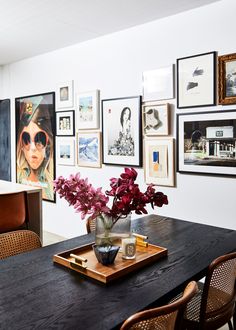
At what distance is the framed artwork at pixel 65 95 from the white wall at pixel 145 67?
84 mm

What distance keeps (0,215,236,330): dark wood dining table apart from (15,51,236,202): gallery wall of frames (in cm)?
108

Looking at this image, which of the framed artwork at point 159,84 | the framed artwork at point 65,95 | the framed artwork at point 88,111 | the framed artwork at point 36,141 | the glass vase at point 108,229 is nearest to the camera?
the glass vase at point 108,229

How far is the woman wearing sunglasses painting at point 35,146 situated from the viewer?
4.58 metres

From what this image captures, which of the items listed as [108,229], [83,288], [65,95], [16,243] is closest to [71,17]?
[65,95]

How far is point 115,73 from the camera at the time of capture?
11.9ft

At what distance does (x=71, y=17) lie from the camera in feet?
10.4

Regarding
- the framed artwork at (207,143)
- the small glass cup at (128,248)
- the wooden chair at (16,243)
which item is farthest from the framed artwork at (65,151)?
the small glass cup at (128,248)

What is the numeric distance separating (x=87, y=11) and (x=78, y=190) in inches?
83.8

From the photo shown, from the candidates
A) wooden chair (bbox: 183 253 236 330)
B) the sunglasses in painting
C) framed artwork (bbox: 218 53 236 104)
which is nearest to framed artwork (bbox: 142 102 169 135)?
framed artwork (bbox: 218 53 236 104)

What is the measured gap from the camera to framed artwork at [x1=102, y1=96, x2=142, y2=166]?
3.39m

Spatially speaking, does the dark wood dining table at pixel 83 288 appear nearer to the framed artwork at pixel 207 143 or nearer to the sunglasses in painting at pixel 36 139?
the framed artwork at pixel 207 143

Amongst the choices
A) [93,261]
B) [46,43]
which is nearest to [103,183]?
[46,43]

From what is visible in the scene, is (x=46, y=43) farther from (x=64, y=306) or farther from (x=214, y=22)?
(x=64, y=306)

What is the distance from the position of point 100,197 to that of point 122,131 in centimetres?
209
